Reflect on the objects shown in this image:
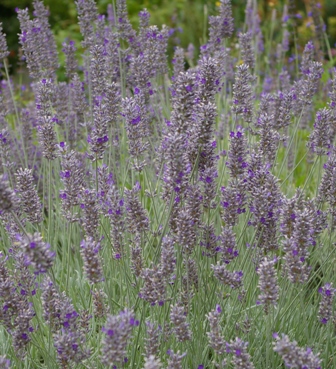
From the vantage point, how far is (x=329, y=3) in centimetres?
1048

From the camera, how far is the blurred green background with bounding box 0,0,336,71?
898 centimetres

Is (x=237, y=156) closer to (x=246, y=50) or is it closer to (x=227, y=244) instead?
(x=227, y=244)

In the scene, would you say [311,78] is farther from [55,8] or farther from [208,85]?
[55,8]

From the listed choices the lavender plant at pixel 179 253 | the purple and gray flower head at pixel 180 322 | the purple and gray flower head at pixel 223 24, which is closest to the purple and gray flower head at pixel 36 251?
the lavender plant at pixel 179 253

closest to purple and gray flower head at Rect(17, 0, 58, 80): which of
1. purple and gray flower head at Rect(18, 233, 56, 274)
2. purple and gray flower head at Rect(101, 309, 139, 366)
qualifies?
purple and gray flower head at Rect(18, 233, 56, 274)

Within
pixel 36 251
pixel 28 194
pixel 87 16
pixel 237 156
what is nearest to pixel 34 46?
pixel 87 16

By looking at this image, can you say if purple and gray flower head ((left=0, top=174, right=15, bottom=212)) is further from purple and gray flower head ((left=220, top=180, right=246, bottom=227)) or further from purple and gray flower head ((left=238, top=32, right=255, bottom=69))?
purple and gray flower head ((left=238, top=32, right=255, bottom=69))

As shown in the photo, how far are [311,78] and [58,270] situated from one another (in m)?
1.70

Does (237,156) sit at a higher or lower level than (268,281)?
higher

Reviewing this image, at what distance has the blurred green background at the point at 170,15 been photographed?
8.98 metres

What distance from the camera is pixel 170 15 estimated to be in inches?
388

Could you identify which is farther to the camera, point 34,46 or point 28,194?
point 34,46

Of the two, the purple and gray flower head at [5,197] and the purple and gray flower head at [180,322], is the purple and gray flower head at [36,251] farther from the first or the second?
the purple and gray flower head at [180,322]

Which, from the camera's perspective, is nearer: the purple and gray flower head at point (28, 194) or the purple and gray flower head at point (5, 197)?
the purple and gray flower head at point (5, 197)
